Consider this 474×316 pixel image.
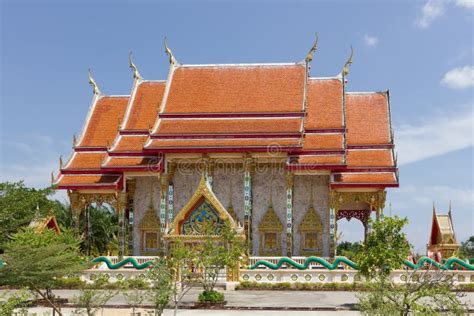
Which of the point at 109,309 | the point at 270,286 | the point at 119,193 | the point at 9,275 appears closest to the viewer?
the point at 9,275

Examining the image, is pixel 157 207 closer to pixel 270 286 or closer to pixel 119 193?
pixel 119 193

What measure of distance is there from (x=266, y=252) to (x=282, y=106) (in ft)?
22.9

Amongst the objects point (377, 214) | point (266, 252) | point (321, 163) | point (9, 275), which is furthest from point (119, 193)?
point (9, 275)

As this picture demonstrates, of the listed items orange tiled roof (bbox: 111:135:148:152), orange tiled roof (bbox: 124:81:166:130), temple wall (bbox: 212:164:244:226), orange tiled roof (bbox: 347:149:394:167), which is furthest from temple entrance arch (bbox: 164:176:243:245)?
orange tiled roof (bbox: 347:149:394:167)

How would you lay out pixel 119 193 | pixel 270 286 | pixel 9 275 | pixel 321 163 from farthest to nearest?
pixel 119 193, pixel 321 163, pixel 270 286, pixel 9 275

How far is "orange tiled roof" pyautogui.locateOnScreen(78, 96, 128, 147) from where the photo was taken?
3341cm

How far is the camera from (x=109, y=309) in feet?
58.3

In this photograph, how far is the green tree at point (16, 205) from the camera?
25906mm

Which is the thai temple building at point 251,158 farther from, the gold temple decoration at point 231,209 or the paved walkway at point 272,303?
the paved walkway at point 272,303

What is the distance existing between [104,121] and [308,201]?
11959 millimetres

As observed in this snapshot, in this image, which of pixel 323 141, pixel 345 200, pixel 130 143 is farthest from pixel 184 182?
pixel 345 200

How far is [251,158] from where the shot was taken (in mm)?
29172

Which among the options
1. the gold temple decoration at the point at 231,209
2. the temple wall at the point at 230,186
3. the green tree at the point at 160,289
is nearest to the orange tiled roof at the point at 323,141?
the temple wall at the point at 230,186

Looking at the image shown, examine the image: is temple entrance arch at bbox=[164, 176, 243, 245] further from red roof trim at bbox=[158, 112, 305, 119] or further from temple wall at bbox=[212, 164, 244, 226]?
red roof trim at bbox=[158, 112, 305, 119]
